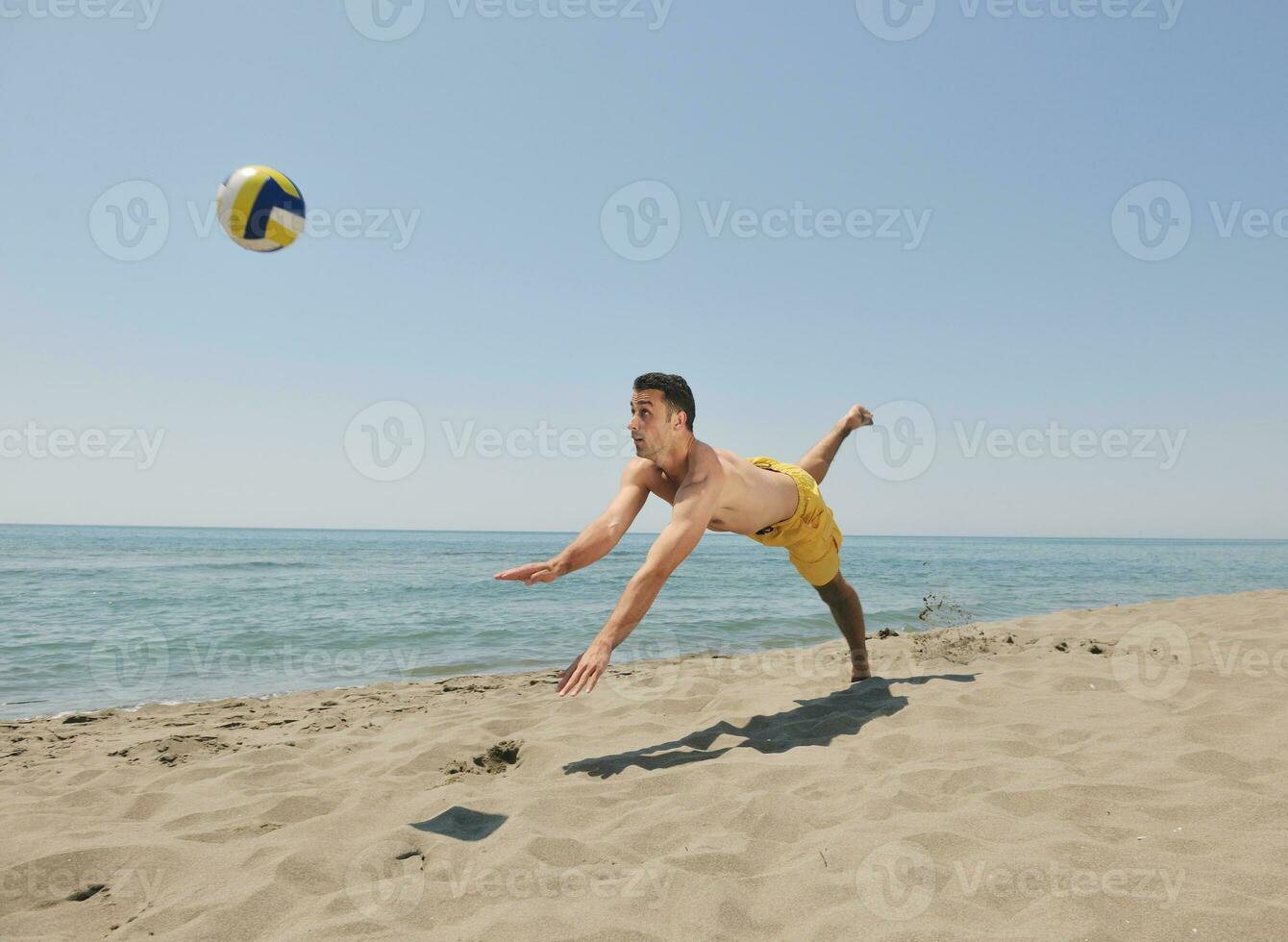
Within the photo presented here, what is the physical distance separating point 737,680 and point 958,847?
354 centimetres

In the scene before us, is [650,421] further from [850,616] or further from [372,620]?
[372,620]

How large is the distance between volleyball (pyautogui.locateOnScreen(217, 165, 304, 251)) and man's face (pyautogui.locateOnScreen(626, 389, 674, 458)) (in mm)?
2971

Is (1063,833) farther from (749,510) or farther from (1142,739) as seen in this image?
(749,510)

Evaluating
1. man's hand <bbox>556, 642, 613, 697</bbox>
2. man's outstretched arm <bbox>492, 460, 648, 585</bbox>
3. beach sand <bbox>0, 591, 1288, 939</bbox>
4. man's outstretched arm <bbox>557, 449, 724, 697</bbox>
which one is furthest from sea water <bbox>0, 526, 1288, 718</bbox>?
man's hand <bbox>556, 642, 613, 697</bbox>

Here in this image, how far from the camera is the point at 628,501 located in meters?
4.46

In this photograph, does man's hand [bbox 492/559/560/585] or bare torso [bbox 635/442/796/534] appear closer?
man's hand [bbox 492/559/560/585]

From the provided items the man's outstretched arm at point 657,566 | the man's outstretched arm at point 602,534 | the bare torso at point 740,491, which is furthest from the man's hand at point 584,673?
the bare torso at point 740,491

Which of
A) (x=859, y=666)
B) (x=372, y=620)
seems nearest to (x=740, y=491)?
(x=859, y=666)

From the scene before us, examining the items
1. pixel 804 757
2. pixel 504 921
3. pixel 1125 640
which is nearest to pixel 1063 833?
pixel 804 757

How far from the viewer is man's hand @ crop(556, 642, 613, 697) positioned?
10.1ft

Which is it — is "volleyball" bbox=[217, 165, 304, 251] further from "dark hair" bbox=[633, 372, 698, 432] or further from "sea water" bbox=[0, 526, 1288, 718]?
"sea water" bbox=[0, 526, 1288, 718]

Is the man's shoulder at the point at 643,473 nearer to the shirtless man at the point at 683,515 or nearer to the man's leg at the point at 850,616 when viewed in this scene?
the shirtless man at the point at 683,515

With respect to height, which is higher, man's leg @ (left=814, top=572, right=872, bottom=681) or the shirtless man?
the shirtless man

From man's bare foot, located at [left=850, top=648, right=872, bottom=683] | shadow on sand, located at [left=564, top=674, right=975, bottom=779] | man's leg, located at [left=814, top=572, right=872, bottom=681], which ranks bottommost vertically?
shadow on sand, located at [left=564, top=674, right=975, bottom=779]
